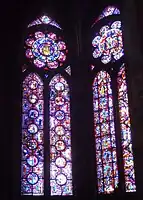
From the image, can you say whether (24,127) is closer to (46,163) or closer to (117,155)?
(46,163)

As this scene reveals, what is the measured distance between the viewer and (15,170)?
11992 mm

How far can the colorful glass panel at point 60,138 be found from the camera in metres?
12.1

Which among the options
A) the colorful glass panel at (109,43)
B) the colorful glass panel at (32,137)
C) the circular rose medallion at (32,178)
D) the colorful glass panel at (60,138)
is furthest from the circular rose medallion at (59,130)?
the colorful glass panel at (109,43)

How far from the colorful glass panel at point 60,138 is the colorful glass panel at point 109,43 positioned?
1006 mm

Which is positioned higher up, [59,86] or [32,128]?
[59,86]

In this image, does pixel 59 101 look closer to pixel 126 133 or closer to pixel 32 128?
pixel 32 128

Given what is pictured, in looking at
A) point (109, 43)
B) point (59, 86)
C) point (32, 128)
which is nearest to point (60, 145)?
point (32, 128)

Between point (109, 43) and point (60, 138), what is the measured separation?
91.3 inches

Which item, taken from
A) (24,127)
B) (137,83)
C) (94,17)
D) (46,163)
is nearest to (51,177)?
(46,163)

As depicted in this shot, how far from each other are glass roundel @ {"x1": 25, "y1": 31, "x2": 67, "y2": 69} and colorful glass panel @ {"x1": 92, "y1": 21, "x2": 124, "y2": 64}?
0.79 metres

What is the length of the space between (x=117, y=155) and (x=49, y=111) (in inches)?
72.9

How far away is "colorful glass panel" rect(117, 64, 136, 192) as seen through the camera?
1151cm

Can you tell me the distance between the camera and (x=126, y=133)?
11883 millimetres

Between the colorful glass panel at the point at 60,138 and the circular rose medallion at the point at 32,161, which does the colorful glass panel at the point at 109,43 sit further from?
the circular rose medallion at the point at 32,161
